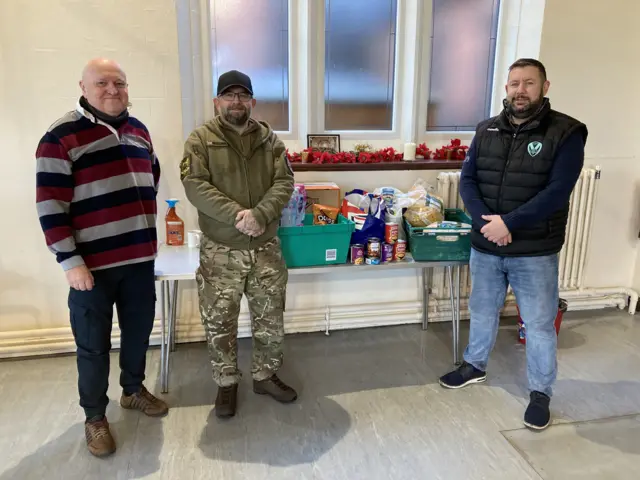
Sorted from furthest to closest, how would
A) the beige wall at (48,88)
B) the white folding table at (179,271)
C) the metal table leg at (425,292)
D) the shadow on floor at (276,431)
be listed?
the metal table leg at (425,292) < the beige wall at (48,88) < the white folding table at (179,271) < the shadow on floor at (276,431)

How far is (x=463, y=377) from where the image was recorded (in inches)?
101

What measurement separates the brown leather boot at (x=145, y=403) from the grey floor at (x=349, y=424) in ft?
0.12

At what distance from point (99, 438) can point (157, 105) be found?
157cm

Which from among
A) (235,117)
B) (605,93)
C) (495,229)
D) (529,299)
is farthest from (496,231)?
(605,93)

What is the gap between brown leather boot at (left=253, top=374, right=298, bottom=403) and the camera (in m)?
2.38

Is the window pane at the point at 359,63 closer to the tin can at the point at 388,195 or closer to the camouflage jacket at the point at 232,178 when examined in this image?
the tin can at the point at 388,195

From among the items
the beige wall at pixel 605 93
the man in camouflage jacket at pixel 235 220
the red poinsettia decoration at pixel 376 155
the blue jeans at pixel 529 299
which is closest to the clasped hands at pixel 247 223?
the man in camouflage jacket at pixel 235 220

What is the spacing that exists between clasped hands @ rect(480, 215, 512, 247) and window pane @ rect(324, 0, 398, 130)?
4.45 feet

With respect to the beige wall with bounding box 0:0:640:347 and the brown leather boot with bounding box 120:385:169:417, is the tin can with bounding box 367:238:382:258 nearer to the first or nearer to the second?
the beige wall with bounding box 0:0:640:347

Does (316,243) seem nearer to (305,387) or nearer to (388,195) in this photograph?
(388,195)

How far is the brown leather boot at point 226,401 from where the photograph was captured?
7.40 ft

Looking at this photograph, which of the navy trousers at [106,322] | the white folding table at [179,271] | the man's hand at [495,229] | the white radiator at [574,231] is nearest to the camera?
the navy trousers at [106,322]

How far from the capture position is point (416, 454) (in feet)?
6.72

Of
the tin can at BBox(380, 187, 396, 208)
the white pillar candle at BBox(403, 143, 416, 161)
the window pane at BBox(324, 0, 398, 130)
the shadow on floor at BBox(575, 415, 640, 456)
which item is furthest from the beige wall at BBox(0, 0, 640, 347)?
the shadow on floor at BBox(575, 415, 640, 456)
